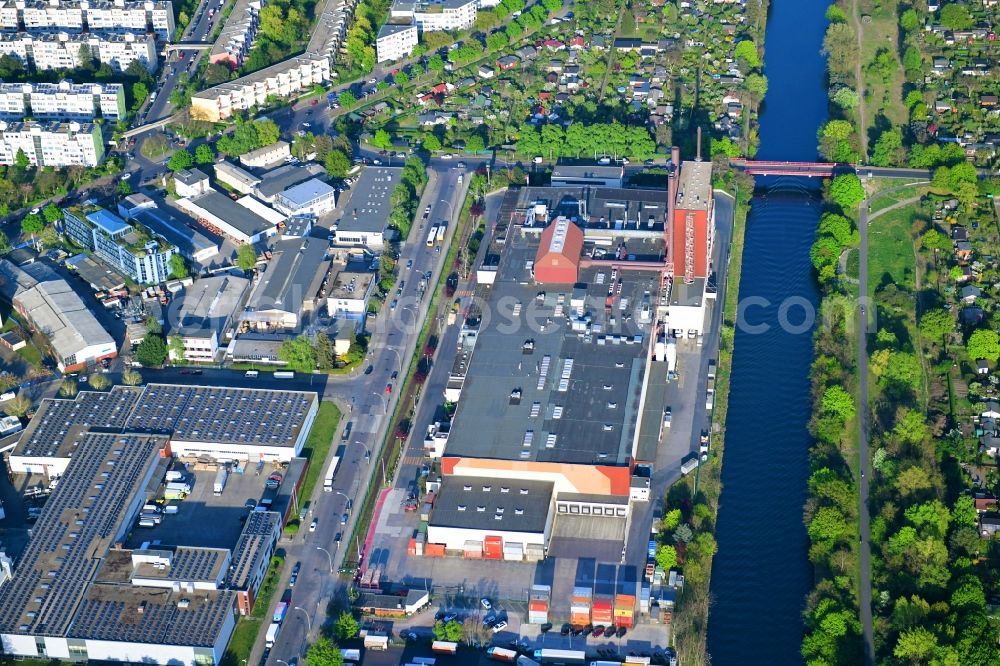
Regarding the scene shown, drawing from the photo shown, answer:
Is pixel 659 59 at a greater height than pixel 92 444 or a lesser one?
greater

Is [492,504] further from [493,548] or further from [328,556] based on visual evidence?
[328,556]

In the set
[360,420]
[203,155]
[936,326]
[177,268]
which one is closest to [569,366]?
[360,420]

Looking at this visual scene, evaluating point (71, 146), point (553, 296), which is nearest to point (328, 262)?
point (553, 296)

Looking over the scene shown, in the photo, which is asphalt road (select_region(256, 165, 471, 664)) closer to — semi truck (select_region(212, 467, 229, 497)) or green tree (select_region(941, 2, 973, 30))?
semi truck (select_region(212, 467, 229, 497))

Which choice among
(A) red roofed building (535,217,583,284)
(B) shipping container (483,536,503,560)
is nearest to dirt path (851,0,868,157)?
(A) red roofed building (535,217,583,284)

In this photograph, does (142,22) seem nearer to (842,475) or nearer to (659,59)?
(659,59)

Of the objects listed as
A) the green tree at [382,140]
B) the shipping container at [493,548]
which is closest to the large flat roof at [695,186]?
the green tree at [382,140]
